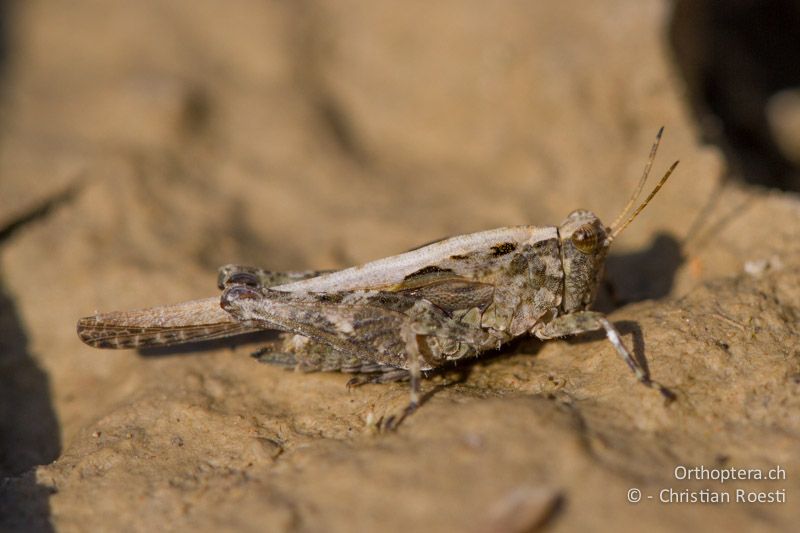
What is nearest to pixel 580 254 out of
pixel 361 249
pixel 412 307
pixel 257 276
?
pixel 412 307

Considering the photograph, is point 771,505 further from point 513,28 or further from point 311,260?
point 513,28

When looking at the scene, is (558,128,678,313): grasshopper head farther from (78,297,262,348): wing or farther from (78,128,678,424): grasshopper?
(78,297,262,348): wing

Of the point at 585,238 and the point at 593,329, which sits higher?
the point at 585,238

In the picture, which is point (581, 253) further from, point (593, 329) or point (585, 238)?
point (593, 329)

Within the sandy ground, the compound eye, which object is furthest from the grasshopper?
the sandy ground

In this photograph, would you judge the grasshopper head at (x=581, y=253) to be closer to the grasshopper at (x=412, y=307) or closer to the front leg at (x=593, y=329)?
the grasshopper at (x=412, y=307)

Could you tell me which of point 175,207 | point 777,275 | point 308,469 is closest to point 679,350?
point 777,275
